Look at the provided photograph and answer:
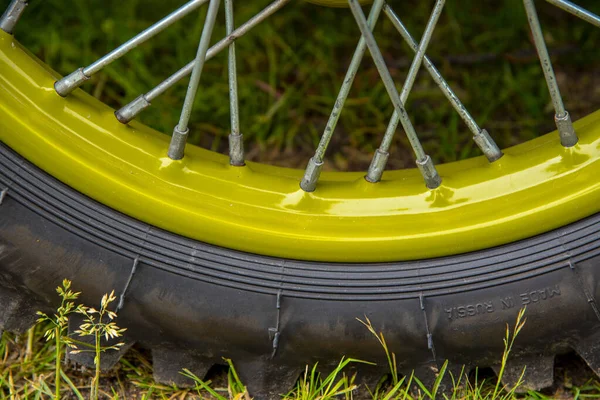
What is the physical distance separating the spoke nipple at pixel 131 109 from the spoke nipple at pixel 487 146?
16.8 inches

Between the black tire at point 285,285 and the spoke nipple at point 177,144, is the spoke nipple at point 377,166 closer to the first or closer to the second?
the black tire at point 285,285

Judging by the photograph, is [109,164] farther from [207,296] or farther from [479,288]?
[479,288]

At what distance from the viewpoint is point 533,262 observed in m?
0.95

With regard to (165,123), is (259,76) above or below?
above

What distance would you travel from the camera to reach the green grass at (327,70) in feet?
4.99

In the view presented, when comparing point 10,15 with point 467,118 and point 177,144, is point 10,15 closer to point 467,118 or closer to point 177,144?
point 177,144

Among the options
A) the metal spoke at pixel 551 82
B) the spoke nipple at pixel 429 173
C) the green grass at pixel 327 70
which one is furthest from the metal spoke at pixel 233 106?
the green grass at pixel 327 70

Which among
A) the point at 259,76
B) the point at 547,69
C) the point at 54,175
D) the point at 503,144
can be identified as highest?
the point at 259,76

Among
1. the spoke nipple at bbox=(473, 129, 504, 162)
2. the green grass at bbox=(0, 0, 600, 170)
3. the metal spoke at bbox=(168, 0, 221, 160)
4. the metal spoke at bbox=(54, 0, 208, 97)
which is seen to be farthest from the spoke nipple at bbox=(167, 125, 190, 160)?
the green grass at bbox=(0, 0, 600, 170)

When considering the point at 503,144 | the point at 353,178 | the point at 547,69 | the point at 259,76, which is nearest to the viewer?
the point at 547,69

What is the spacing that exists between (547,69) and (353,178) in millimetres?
285

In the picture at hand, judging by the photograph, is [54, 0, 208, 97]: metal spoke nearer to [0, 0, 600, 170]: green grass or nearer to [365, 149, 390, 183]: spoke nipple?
[365, 149, 390, 183]: spoke nipple

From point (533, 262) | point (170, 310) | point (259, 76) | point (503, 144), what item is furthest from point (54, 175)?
point (503, 144)

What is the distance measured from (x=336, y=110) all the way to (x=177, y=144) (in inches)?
8.1
